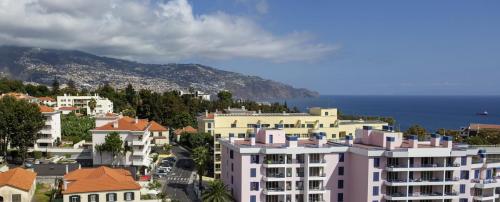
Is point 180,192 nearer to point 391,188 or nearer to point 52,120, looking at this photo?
point 391,188

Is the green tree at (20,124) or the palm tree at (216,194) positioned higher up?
the green tree at (20,124)

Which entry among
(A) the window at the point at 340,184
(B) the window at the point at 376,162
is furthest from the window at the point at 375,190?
(A) the window at the point at 340,184

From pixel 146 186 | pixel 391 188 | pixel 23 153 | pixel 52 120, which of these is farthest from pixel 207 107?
pixel 391 188

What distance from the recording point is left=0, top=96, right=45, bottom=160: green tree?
79.6 m

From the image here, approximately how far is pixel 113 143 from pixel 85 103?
8519cm

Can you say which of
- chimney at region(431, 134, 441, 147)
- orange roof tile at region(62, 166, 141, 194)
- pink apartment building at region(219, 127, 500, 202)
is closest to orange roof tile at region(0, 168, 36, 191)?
orange roof tile at region(62, 166, 141, 194)

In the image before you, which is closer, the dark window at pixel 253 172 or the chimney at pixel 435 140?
the dark window at pixel 253 172

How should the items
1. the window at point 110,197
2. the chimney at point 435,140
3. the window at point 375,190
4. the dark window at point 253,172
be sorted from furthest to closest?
1. the chimney at point 435,140
2. the dark window at point 253,172
3. the window at point 375,190
4. the window at point 110,197

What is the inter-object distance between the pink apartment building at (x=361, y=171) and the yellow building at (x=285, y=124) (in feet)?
81.5

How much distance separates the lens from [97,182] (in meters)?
56.5

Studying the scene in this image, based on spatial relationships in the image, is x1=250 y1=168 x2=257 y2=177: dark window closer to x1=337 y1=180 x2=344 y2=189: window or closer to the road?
x1=337 y1=180 x2=344 y2=189: window

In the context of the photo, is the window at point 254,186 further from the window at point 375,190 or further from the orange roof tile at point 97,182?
the window at point 375,190

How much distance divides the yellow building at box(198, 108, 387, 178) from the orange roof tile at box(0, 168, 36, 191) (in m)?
35.5

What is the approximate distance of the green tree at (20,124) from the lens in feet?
261
